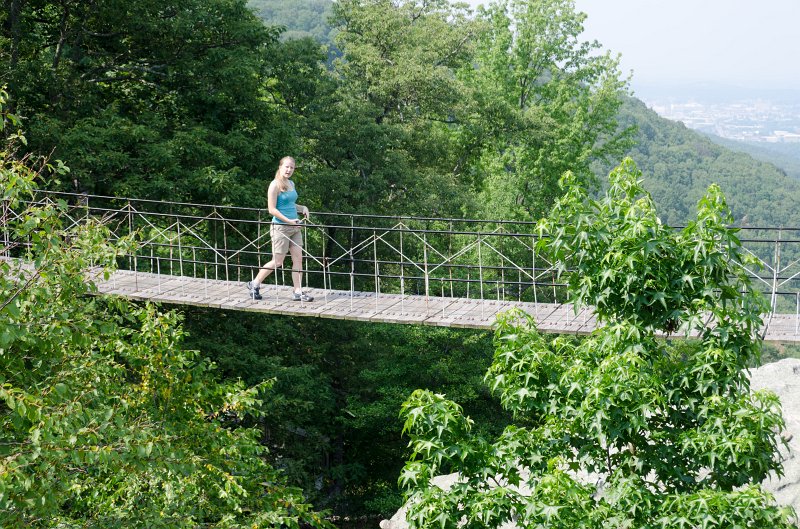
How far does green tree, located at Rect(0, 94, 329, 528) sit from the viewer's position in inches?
186

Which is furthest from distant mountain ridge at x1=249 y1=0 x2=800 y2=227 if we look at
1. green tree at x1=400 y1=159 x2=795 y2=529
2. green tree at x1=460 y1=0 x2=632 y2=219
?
green tree at x1=400 y1=159 x2=795 y2=529

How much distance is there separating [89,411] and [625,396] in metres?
2.92

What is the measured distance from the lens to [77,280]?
5.45 m

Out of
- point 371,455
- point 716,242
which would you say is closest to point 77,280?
point 716,242

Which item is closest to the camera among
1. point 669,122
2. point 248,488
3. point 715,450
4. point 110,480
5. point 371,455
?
point 715,450

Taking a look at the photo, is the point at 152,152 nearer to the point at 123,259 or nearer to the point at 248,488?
the point at 123,259

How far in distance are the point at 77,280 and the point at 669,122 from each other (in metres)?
76.6

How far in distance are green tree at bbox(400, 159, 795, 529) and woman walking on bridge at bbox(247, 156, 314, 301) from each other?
344 cm

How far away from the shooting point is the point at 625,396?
501cm

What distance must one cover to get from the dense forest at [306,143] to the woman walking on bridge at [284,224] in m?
1.17

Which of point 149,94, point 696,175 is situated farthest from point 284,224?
point 696,175

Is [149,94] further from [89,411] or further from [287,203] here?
[89,411]

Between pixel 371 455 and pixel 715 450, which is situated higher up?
pixel 715 450

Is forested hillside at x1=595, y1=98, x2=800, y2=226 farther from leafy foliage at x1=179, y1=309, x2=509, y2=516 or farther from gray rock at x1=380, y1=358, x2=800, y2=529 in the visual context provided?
gray rock at x1=380, y1=358, x2=800, y2=529
